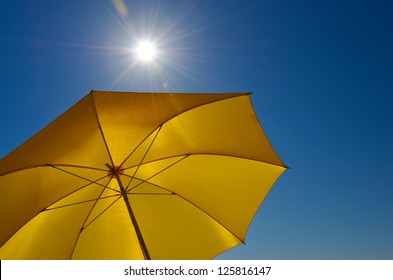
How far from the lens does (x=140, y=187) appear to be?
5742 millimetres

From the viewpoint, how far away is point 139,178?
548 centimetres

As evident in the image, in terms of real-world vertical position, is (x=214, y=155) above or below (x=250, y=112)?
below

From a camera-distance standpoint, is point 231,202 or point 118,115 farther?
point 231,202

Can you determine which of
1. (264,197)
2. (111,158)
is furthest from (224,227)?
(111,158)

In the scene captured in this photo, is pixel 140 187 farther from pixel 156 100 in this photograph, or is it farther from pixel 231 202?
pixel 156 100

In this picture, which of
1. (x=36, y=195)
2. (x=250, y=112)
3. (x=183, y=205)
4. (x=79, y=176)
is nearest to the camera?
(x=36, y=195)

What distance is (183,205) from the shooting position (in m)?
5.73

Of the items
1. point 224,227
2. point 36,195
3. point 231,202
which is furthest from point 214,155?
point 36,195

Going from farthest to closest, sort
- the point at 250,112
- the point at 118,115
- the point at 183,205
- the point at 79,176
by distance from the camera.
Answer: the point at 183,205
the point at 250,112
the point at 79,176
the point at 118,115

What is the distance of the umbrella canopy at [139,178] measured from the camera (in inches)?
169

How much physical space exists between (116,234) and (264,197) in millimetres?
2507

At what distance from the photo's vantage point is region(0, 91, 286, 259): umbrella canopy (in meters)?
4.29
